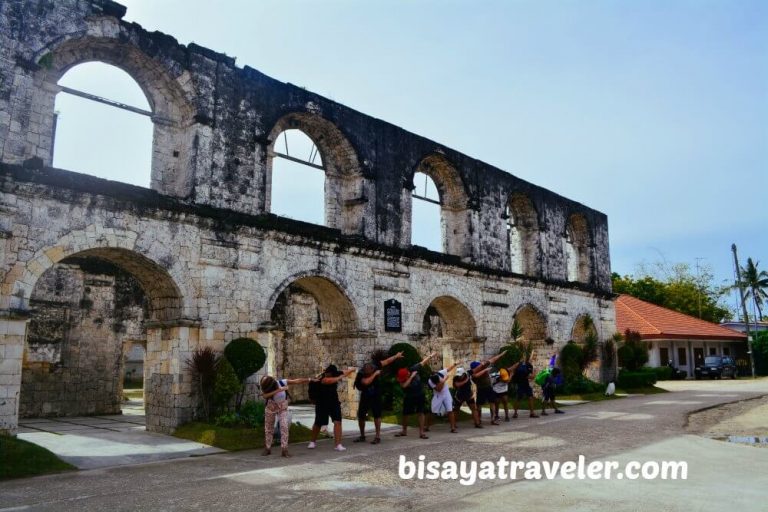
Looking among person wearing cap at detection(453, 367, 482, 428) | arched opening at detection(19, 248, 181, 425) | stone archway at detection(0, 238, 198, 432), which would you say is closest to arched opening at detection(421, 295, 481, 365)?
person wearing cap at detection(453, 367, 482, 428)

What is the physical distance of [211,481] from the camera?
7.05 m

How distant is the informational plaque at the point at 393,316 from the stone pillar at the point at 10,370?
7.77 m

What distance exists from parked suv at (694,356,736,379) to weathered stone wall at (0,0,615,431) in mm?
18850

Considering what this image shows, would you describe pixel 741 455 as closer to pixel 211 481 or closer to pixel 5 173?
pixel 211 481

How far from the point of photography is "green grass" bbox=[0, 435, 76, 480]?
Result: 24.5 ft

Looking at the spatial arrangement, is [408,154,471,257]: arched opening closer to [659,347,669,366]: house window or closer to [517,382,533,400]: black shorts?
[517,382,533,400]: black shorts

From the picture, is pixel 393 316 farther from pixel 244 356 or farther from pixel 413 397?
pixel 244 356

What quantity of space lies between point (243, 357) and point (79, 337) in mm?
6598

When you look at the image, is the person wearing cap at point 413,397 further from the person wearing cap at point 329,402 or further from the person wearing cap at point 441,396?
the person wearing cap at point 329,402

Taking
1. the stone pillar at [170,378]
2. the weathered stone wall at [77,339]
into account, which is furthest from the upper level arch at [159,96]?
the weathered stone wall at [77,339]

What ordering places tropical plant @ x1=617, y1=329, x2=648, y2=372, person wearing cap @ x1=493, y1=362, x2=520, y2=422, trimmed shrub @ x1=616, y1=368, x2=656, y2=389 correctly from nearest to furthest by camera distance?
person wearing cap @ x1=493, y1=362, x2=520, y2=422, trimmed shrub @ x1=616, y1=368, x2=656, y2=389, tropical plant @ x1=617, y1=329, x2=648, y2=372

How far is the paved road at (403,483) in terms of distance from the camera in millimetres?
5852

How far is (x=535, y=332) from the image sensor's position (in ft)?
65.3

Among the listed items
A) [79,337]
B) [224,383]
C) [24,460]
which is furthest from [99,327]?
[24,460]
